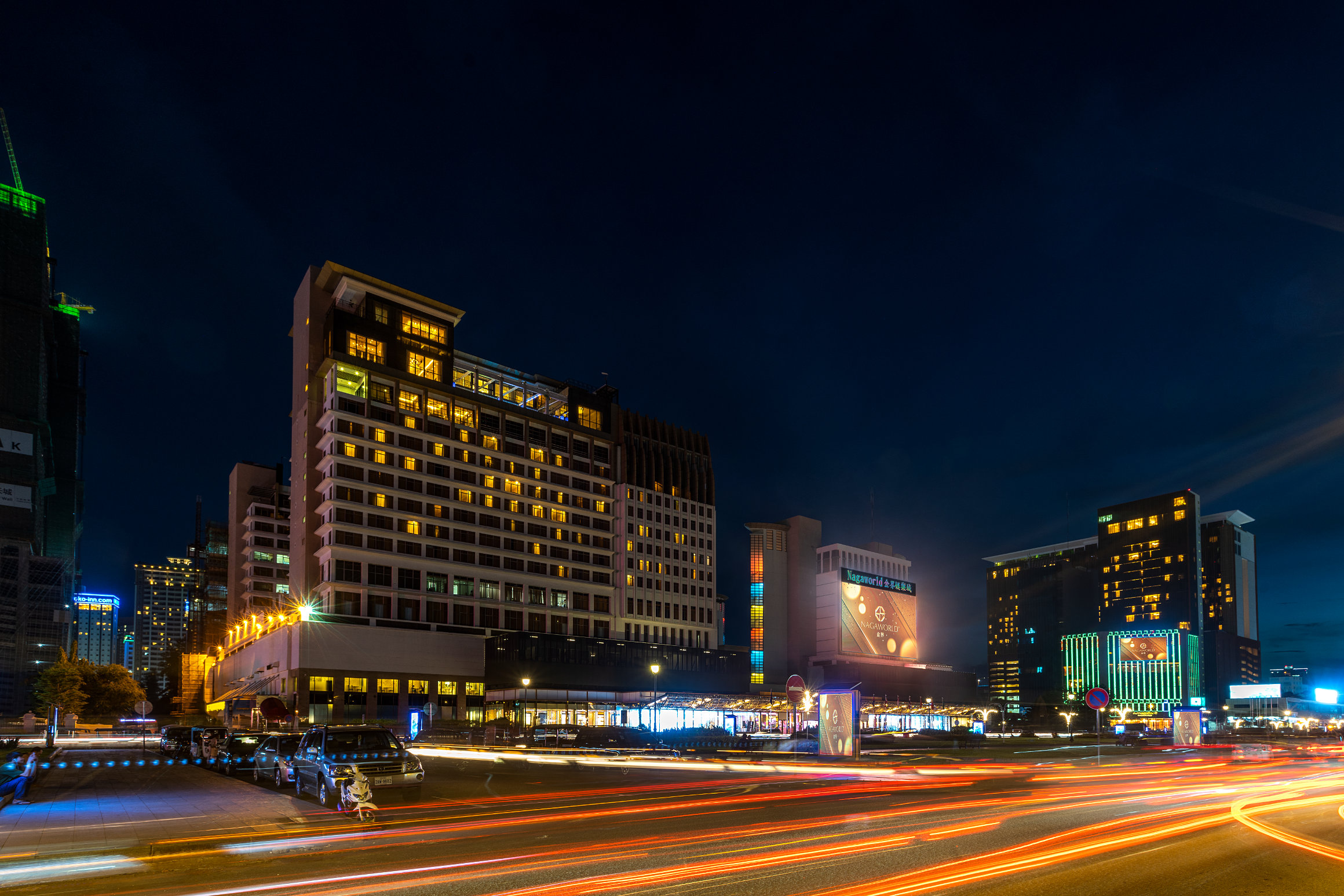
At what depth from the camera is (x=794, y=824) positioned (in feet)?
59.9

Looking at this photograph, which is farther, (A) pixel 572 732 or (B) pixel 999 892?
(A) pixel 572 732

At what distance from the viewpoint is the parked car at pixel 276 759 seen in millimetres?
26062

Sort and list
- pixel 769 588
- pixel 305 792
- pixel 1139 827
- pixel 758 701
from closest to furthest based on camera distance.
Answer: pixel 1139 827 → pixel 305 792 → pixel 758 701 → pixel 769 588

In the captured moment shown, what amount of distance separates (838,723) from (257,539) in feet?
435

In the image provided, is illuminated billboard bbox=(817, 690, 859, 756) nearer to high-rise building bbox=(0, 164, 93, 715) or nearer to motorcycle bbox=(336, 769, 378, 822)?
motorcycle bbox=(336, 769, 378, 822)

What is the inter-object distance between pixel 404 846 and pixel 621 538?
120 m

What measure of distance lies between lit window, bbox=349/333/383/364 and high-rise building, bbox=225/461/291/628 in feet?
158

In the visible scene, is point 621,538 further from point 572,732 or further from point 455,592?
point 572,732

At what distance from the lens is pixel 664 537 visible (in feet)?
464

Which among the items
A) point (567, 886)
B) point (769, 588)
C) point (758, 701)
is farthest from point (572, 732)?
point (769, 588)

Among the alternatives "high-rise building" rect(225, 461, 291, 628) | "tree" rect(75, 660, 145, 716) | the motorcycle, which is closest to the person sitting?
the motorcycle

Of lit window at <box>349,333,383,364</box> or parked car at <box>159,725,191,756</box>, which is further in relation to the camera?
lit window at <box>349,333,383,364</box>

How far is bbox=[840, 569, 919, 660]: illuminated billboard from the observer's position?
486 feet

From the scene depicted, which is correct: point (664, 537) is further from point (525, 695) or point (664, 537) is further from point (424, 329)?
point (424, 329)
